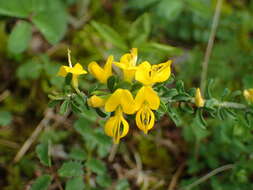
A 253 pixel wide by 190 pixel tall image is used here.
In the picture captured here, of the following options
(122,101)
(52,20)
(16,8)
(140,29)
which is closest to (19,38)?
(16,8)

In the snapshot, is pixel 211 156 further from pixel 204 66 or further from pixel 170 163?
pixel 204 66

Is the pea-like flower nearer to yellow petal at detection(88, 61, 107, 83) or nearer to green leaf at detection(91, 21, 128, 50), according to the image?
yellow petal at detection(88, 61, 107, 83)

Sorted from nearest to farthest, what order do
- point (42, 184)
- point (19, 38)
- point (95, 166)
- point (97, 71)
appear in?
1. point (97, 71)
2. point (42, 184)
3. point (95, 166)
4. point (19, 38)

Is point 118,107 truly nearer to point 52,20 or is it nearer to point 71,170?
point 71,170

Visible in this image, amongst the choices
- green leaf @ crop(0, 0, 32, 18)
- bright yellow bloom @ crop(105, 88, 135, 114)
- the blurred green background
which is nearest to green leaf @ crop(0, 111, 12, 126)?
the blurred green background

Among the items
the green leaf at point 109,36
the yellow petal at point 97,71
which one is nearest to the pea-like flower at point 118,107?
the yellow petal at point 97,71

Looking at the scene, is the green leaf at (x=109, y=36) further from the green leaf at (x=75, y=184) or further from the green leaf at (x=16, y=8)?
the green leaf at (x=75, y=184)
